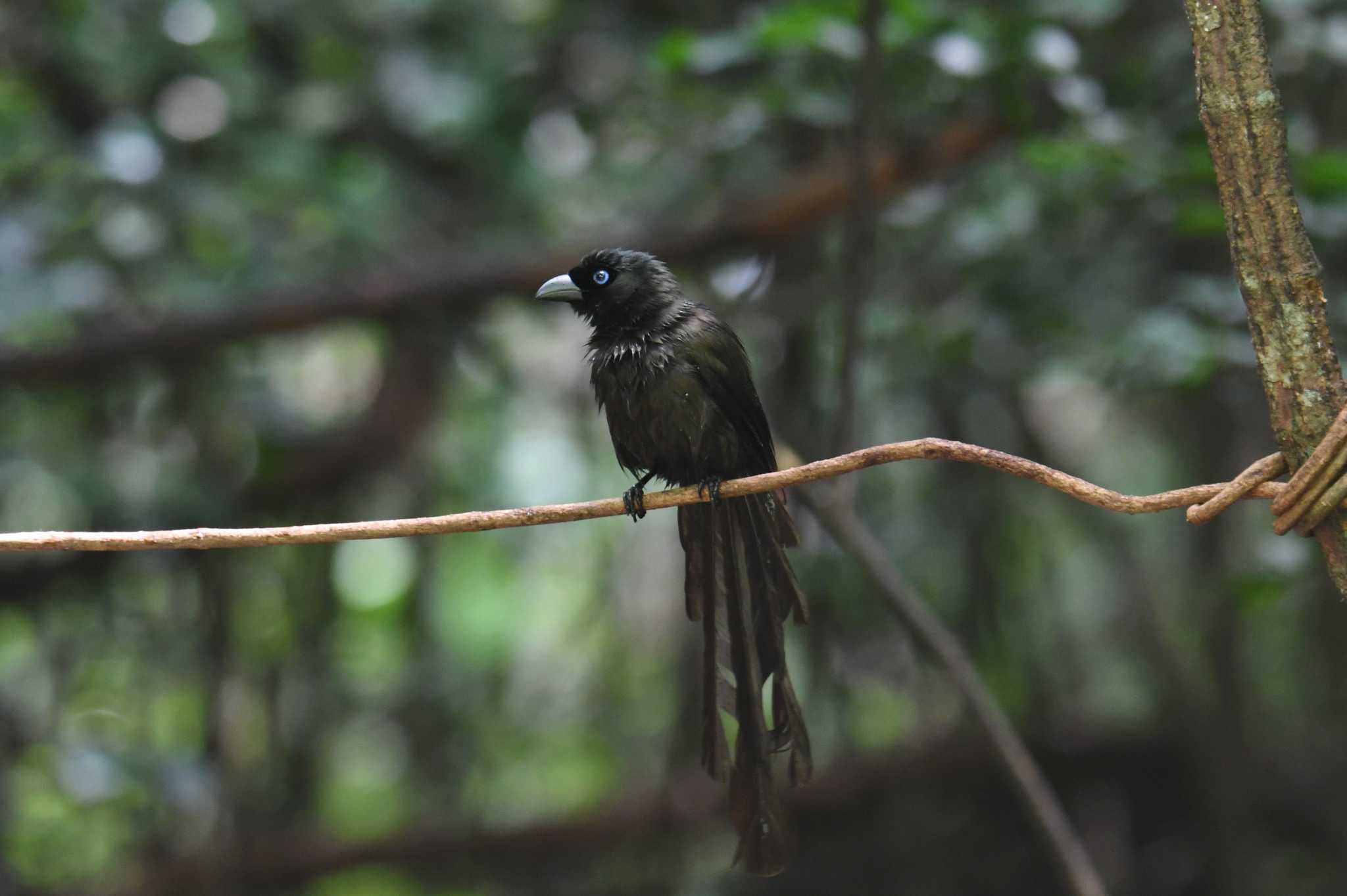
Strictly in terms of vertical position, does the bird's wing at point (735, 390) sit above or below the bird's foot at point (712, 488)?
above

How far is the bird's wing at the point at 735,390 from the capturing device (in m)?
2.35

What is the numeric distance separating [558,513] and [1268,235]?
80 cm

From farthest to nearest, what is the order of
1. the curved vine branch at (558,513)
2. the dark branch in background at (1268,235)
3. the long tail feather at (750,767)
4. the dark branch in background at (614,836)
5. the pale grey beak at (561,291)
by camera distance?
the dark branch in background at (614,836)
the pale grey beak at (561,291)
the long tail feather at (750,767)
the curved vine branch at (558,513)
the dark branch in background at (1268,235)

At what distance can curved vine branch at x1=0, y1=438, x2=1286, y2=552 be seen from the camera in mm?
1376

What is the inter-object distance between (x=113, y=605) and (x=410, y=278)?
1.61 m

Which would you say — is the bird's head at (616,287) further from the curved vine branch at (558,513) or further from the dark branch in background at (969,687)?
the curved vine branch at (558,513)

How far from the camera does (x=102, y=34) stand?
3.38 m

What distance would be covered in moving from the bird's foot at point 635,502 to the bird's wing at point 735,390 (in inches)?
8.2

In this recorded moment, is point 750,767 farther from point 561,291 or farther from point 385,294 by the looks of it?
point 385,294

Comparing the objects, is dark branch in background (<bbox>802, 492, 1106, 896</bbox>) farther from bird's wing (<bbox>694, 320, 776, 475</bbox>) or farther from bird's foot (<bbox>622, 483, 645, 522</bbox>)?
bird's foot (<bbox>622, 483, 645, 522</bbox>)

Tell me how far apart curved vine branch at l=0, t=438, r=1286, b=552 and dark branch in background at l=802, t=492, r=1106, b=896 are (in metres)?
1.05

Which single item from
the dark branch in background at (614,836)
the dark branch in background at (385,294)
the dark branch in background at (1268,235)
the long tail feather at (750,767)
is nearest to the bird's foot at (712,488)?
the long tail feather at (750,767)

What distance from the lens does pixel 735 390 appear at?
7.75ft

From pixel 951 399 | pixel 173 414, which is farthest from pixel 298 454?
pixel 951 399
